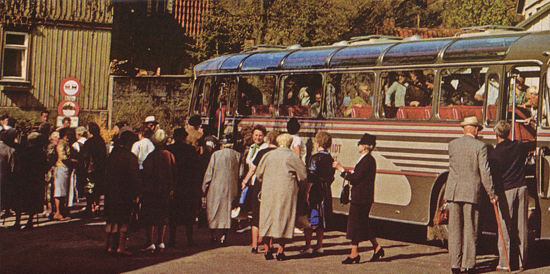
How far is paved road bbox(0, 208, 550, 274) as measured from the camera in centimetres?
1026

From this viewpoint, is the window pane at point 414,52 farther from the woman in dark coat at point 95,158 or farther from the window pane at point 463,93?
the woman in dark coat at point 95,158

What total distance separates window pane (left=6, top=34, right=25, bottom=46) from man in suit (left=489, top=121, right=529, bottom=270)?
2178 cm

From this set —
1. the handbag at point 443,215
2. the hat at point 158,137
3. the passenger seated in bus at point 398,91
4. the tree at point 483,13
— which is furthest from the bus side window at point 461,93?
the tree at point 483,13

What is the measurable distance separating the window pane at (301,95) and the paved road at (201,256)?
98.3 inches

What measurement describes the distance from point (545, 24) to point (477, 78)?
13.3 metres

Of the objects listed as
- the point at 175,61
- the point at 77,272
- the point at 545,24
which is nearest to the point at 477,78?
the point at 77,272

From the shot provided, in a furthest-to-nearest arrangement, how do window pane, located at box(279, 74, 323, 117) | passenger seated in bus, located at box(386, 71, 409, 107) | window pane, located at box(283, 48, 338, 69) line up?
window pane, located at box(283, 48, 338, 69) < window pane, located at box(279, 74, 323, 117) < passenger seated in bus, located at box(386, 71, 409, 107)

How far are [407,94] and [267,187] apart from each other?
373 centimetres

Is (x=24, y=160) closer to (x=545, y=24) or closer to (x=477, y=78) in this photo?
(x=477, y=78)

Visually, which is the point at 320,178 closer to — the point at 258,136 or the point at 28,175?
the point at 258,136

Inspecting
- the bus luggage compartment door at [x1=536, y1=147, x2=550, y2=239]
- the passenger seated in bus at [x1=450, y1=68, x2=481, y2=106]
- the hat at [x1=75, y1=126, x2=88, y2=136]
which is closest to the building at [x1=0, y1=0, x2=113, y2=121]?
the hat at [x1=75, y1=126, x2=88, y2=136]

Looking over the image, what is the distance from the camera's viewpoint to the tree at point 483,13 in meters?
31.3

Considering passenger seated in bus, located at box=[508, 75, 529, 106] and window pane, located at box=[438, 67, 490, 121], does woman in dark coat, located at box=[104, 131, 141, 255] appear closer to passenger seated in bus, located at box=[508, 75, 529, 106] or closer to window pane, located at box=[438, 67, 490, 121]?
window pane, located at box=[438, 67, 490, 121]

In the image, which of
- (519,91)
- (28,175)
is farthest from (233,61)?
(519,91)
